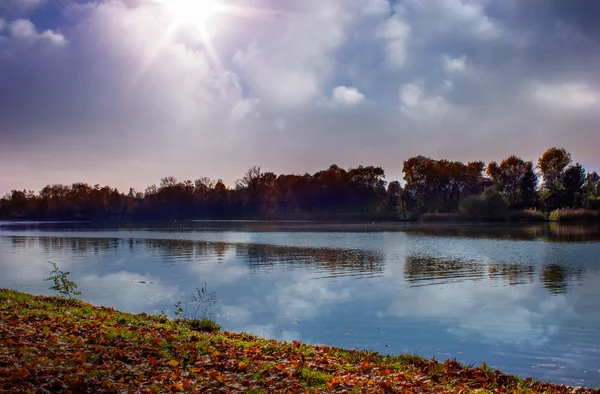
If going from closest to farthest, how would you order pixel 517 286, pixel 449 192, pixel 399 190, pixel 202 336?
pixel 202 336, pixel 517 286, pixel 449 192, pixel 399 190

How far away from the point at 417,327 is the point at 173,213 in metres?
136

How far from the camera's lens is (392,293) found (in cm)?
1973

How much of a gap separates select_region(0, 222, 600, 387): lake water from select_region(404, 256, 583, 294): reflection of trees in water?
0.19ft

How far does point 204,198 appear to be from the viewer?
464ft

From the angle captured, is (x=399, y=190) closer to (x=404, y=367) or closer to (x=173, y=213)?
(x=173, y=213)

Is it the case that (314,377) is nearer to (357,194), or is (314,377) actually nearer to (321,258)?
(321,258)

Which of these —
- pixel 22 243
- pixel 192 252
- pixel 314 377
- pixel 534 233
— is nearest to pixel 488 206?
pixel 534 233

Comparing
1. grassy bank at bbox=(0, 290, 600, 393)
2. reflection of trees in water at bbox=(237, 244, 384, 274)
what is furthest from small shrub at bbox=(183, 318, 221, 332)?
reflection of trees in water at bbox=(237, 244, 384, 274)

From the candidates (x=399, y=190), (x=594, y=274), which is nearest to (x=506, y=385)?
(x=594, y=274)

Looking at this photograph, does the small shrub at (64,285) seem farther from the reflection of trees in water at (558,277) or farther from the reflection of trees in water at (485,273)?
the reflection of trees in water at (558,277)

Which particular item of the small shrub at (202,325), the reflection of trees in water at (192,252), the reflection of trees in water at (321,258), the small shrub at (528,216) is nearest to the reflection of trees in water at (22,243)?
the reflection of trees in water at (192,252)

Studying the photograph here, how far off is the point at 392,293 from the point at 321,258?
12711 mm

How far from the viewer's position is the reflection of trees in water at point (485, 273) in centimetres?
2223

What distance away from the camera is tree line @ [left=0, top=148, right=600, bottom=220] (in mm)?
92169
